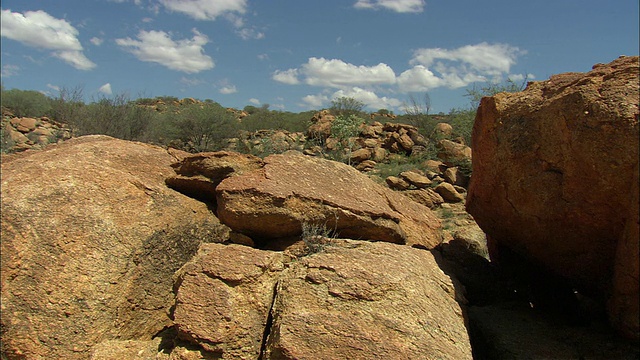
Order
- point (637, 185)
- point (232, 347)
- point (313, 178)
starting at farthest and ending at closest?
point (313, 178) → point (232, 347) → point (637, 185)

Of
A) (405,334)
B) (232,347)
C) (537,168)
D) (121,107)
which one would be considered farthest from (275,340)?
(121,107)

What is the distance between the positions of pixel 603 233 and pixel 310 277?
2.12 metres

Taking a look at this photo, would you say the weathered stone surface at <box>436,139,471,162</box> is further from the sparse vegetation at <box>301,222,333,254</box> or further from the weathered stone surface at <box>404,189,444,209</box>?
the sparse vegetation at <box>301,222,333,254</box>

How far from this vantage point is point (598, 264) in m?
3.53

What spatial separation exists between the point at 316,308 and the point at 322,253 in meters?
0.62

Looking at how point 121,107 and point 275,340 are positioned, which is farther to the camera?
point 121,107

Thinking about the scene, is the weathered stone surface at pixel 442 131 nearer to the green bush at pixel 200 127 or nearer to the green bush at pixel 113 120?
the green bush at pixel 200 127

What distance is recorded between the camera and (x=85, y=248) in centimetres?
353

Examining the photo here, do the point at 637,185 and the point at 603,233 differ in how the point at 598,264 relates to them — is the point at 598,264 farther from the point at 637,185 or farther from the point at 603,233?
the point at 637,185

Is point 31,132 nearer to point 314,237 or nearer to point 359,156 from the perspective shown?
point 359,156

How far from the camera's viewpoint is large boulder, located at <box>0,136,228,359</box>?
3.28 m

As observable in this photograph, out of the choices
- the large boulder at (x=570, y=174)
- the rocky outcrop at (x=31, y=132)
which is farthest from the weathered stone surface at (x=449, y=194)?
the rocky outcrop at (x=31, y=132)

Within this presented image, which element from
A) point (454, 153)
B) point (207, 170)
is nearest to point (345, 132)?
point (454, 153)

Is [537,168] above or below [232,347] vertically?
above
